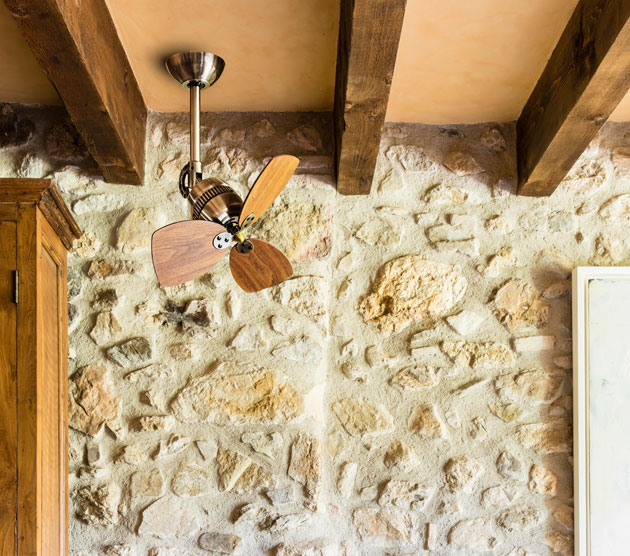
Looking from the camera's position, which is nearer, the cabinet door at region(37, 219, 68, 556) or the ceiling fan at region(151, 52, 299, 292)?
the ceiling fan at region(151, 52, 299, 292)

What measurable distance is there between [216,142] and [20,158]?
80cm

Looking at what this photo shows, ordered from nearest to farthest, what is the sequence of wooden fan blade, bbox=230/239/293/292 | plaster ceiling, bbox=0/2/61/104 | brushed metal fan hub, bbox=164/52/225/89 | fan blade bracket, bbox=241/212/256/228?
1. fan blade bracket, bbox=241/212/256/228
2. wooden fan blade, bbox=230/239/293/292
3. plaster ceiling, bbox=0/2/61/104
4. brushed metal fan hub, bbox=164/52/225/89

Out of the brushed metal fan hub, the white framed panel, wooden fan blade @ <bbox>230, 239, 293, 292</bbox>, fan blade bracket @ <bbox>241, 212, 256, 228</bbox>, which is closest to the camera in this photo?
fan blade bracket @ <bbox>241, 212, 256, 228</bbox>

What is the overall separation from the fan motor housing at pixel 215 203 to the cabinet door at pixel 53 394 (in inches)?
23.6

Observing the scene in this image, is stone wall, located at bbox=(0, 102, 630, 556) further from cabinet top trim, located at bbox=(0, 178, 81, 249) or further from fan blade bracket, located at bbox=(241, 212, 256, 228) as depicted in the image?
fan blade bracket, located at bbox=(241, 212, 256, 228)

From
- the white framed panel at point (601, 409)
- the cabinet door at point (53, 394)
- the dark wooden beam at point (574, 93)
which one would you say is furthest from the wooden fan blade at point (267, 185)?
the white framed panel at point (601, 409)

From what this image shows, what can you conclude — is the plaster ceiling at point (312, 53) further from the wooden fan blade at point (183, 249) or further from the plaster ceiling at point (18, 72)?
the wooden fan blade at point (183, 249)

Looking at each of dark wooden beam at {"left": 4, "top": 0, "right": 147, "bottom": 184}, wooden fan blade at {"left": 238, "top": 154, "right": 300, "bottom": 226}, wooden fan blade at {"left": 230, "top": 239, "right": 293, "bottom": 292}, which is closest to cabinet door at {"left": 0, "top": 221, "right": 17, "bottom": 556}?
dark wooden beam at {"left": 4, "top": 0, "right": 147, "bottom": 184}

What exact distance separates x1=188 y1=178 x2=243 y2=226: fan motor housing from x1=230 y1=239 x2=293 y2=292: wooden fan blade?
0.10 metres

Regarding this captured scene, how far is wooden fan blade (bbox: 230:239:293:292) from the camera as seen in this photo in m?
Answer: 2.17

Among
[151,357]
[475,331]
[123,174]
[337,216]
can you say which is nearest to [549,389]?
[475,331]

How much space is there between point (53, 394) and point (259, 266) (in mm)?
918

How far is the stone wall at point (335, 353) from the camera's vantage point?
2715mm

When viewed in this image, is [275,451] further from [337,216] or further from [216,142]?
[216,142]
